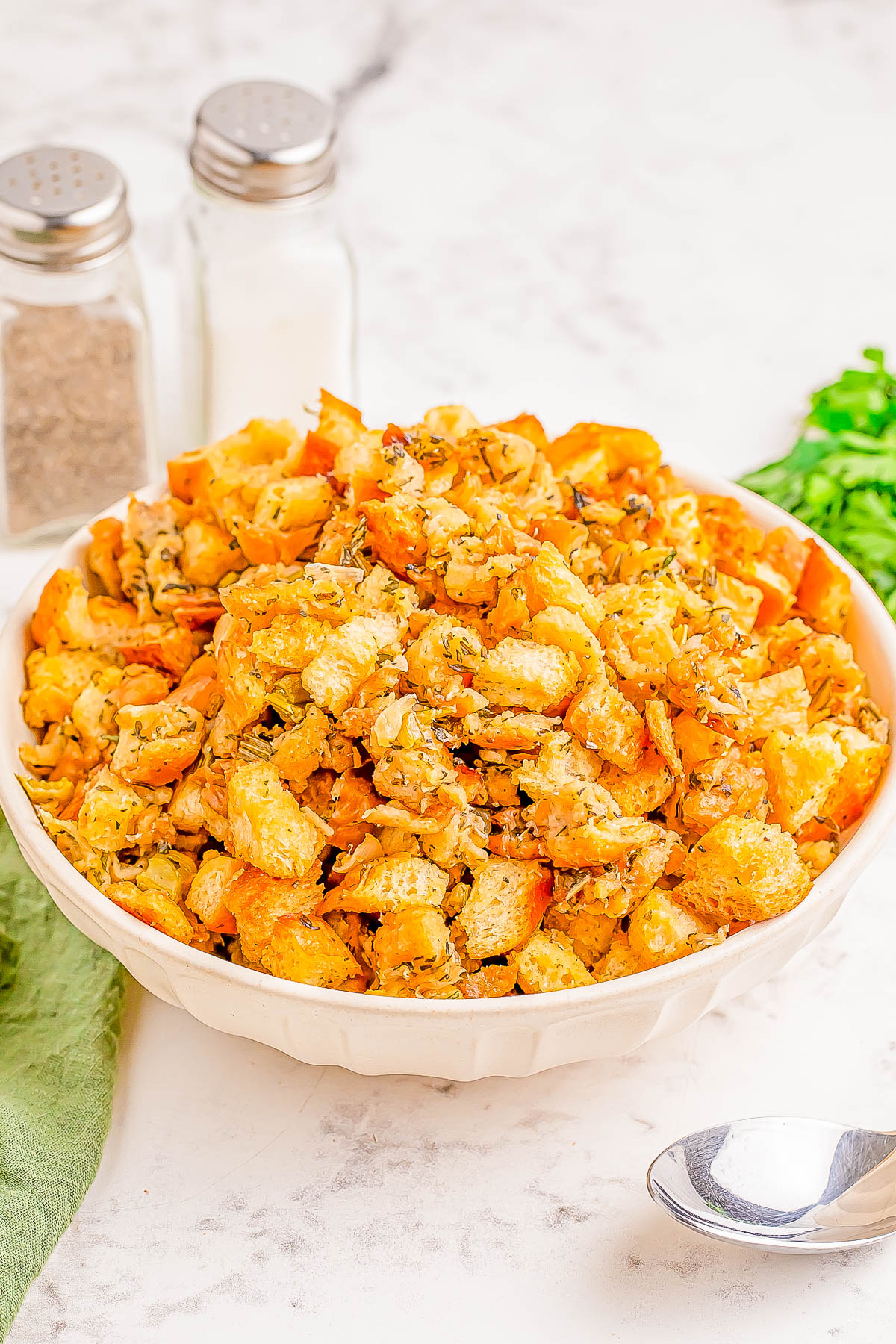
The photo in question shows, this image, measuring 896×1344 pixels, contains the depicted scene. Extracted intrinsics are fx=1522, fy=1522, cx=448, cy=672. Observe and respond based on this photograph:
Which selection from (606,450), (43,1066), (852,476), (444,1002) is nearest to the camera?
(444,1002)

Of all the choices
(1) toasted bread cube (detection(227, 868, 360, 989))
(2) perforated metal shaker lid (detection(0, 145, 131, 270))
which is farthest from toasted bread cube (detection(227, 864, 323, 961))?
(2) perforated metal shaker lid (detection(0, 145, 131, 270))

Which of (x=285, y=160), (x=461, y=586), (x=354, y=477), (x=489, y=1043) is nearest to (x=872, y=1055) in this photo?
(x=489, y=1043)

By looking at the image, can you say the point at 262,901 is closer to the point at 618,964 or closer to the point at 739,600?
the point at 618,964

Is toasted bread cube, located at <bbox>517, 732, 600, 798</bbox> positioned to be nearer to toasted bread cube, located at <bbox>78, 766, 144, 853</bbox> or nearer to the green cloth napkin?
toasted bread cube, located at <bbox>78, 766, 144, 853</bbox>

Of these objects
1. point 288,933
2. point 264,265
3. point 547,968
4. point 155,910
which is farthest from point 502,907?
point 264,265

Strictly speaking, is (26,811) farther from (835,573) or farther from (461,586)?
(835,573)

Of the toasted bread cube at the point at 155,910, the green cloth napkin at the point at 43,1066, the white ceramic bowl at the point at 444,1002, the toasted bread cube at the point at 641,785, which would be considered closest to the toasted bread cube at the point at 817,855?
the white ceramic bowl at the point at 444,1002
